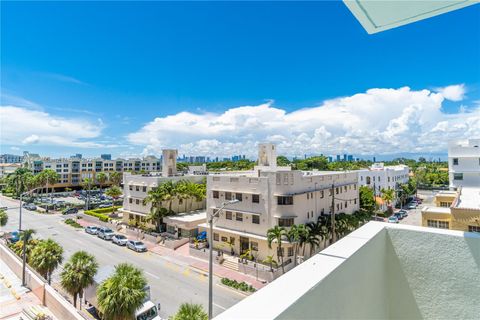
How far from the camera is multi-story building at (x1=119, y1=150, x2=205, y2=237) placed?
3469 cm

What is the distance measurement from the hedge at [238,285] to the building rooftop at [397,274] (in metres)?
16.8

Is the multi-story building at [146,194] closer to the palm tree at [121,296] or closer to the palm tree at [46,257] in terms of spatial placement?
the palm tree at [46,257]

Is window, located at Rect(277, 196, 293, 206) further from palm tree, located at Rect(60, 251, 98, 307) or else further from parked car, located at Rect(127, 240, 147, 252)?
parked car, located at Rect(127, 240, 147, 252)

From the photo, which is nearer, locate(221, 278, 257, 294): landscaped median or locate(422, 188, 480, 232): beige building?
locate(422, 188, 480, 232): beige building

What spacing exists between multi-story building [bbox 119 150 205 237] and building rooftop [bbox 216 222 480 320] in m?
29.2

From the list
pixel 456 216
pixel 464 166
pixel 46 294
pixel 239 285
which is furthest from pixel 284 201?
pixel 464 166

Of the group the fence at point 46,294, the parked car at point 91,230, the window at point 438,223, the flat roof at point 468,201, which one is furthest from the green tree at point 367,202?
the parked car at point 91,230

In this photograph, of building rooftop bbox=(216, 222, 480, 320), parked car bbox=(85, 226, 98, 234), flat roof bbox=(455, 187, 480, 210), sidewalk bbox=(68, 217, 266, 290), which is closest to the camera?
building rooftop bbox=(216, 222, 480, 320)

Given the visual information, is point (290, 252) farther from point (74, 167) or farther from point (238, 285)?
point (74, 167)

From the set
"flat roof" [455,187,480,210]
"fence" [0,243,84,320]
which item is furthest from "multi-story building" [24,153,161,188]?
"flat roof" [455,187,480,210]

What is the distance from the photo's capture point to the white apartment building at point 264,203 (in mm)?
22891

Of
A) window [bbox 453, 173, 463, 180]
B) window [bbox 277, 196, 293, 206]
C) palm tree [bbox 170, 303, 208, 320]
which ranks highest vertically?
window [bbox 453, 173, 463, 180]

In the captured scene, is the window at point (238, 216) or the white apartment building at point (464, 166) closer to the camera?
the window at point (238, 216)

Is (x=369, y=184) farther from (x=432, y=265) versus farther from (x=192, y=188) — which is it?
(x=432, y=265)
